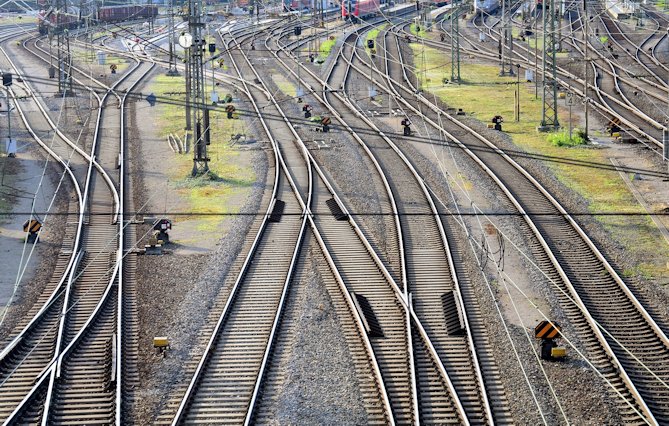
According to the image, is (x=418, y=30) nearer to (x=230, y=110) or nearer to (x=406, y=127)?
(x=230, y=110)

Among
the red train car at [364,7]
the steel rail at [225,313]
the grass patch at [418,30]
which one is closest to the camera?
the steel rail at [225,313]

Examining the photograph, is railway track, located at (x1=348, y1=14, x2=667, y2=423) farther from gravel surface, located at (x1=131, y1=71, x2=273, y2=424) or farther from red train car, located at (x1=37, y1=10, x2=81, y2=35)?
red train car, located at (x1=37, y1=10, x2=81, y2=35)

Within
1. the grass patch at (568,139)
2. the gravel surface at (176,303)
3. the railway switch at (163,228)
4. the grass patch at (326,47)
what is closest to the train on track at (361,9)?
the grass patch at (326,47)

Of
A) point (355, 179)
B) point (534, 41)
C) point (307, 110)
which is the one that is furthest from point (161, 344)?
point (534, 41)

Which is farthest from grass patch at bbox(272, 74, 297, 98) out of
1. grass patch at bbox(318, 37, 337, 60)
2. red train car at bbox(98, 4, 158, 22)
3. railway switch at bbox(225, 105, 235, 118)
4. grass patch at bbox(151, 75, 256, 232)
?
red train car at bbox(98, 4, 158, 22)

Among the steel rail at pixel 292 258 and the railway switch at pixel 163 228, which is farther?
the railway switch at pixel 163 228

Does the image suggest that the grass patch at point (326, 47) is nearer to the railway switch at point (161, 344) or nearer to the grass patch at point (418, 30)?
the grass patch at point (418, 30)
